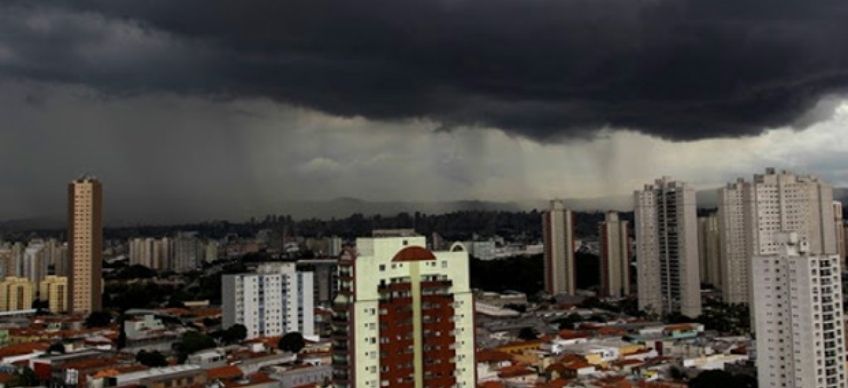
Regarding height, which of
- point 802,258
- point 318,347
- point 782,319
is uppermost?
point 802,258

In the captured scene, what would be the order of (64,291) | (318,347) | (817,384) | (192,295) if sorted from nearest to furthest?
(817,384) < (318,347) < (64,291) < (192,295)

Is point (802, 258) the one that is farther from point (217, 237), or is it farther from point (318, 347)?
point (217, 237)

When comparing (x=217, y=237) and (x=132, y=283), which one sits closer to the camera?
(x=132, y=283)

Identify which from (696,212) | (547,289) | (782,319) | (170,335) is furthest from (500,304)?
(782,319)

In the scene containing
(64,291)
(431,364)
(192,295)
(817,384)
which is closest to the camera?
(431,364)

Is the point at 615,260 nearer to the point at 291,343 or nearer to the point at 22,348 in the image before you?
the point at 291,343

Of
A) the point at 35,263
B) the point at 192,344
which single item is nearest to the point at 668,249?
the point at 192,344
